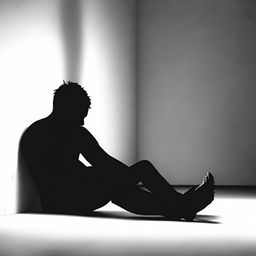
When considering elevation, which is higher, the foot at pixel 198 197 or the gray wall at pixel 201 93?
the gray wall at pixel 201 93

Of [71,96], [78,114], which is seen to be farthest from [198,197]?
[71,96]

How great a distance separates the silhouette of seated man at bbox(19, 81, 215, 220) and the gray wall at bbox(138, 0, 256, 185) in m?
3.33

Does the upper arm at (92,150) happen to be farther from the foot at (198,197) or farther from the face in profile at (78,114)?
the foot at (198,197)

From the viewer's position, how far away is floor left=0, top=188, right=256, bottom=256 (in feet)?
8.36

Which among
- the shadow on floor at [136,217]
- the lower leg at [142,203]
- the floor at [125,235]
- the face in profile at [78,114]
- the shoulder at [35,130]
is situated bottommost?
the floor at [125,235]

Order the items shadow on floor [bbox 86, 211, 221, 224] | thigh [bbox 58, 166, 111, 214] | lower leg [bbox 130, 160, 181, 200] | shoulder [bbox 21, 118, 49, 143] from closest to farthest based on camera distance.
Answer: lower leg [bbox 130, 160, 181, 200]
shadow on floor [bbox 86, 211, 221, 224]
thigh [bbox 58, 166, 111, 214]
shoulder [bbox 21, 118, 49, 143]

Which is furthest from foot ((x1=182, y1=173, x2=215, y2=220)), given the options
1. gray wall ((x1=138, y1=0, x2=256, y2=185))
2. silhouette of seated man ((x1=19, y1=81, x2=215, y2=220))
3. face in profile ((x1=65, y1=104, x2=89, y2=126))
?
gray wall ((x1=138, y1=0, x2=256, y2=185))

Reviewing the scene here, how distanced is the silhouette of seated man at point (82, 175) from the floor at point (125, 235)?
4.5 inches

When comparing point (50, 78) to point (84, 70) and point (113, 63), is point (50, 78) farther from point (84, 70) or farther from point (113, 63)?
point (113, 63)

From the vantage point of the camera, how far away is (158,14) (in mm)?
7598

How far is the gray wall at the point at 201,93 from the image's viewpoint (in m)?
7.36

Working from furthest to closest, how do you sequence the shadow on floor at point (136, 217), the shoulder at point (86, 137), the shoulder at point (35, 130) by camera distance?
the shoulder at point (35, 130) < the shoulder at point (86, 137) < the shadow on floor at point (136, 217)

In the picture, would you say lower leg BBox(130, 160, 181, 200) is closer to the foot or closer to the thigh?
the foot

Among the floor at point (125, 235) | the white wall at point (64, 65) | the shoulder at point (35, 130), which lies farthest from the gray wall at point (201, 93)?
the shoulder at point (35, 130)
